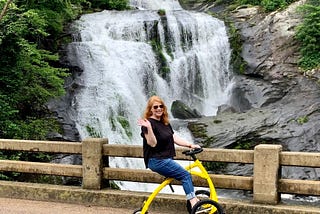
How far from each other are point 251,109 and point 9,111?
31.5 ft

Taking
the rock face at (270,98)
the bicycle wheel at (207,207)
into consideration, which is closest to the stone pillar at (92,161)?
the bicycle wheel at (207,207)

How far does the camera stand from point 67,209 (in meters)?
8.16

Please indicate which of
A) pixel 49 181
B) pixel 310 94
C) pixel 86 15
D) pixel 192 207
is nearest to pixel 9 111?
pixel 49 181

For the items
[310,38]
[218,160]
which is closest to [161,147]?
[218,160]

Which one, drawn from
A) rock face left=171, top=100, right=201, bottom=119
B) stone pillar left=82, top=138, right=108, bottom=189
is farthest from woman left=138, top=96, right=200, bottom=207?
rock face left=171, top=100, right=201, bottom=119

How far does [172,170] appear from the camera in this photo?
21.8 feet

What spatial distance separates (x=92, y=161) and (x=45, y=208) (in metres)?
1.10

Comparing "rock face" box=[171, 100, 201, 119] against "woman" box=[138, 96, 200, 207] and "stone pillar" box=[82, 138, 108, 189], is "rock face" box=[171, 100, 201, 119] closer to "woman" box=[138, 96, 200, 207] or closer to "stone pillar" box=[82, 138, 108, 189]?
"stone pillar" box=[82, 138, 108, 189]

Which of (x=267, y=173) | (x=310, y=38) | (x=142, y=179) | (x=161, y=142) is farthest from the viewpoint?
(x=310, y=38)

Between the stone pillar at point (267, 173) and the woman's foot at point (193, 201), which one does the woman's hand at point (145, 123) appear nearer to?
the woman's foot at point (193, 201)

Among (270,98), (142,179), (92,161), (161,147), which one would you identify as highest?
(161,147)

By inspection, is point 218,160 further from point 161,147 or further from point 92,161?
point 92,161

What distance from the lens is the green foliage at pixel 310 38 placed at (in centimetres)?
2120

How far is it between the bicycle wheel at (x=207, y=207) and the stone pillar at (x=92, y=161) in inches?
94.5
